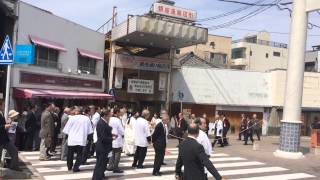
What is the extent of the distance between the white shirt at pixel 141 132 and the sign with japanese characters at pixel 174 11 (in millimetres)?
15405

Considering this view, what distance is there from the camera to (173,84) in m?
32.2

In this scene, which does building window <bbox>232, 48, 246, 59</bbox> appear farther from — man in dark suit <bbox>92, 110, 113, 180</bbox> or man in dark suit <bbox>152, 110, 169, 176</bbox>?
man in dark suit <bbox>92, 110, 113, 180</bbox>

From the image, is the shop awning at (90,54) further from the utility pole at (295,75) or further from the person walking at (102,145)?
the person walking at (102,145)

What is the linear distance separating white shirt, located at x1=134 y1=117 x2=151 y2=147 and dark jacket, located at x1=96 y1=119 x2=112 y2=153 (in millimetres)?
2360

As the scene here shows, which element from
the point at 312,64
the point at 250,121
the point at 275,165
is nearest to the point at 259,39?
the point at 312,64

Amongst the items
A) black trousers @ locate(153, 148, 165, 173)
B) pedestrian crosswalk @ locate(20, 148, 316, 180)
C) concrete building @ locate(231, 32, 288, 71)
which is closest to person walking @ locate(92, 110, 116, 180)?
pedestrian crosswalk @ locate(20, 148, 316, 180)

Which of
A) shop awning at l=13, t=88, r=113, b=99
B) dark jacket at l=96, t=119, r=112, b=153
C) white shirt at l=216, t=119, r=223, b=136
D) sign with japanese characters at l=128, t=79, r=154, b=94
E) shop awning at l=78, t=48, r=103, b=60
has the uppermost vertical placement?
shop awning at l=78, t=48, r=103, b=60

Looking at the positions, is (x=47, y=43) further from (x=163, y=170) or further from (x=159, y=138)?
(x=159, y=138)

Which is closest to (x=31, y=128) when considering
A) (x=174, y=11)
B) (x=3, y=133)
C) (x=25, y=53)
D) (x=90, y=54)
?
(x=25, y=53)

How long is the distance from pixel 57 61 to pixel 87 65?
3408mm

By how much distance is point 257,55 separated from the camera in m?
60.7

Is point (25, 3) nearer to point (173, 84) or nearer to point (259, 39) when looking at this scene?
point (173, 84)

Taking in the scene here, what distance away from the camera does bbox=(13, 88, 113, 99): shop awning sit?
2061cm

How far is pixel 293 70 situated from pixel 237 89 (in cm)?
1424
